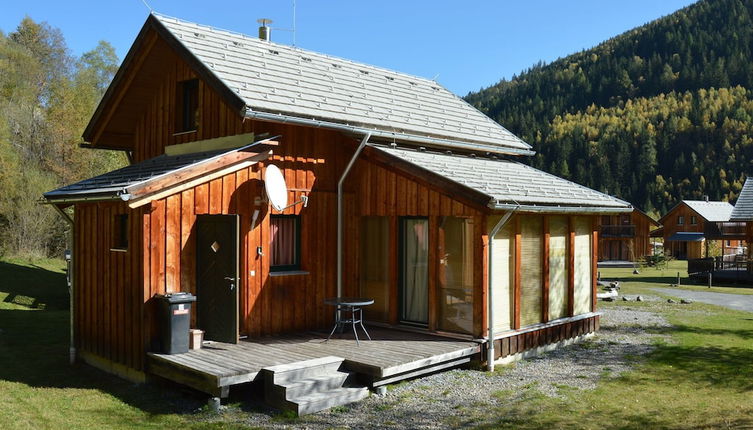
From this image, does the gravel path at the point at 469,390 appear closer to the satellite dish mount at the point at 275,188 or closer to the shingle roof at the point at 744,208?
the satellite dish mount at the point at 275,188

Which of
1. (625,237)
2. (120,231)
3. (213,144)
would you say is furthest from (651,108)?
(120,231)

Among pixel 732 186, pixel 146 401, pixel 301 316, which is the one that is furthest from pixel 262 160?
pixel 732 186

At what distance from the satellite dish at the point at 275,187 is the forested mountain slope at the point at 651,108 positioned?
91.7m

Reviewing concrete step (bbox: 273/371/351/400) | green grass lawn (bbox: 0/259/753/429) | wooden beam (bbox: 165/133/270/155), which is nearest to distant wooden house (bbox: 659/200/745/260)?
green grass lawn (bbox: 0/259/753/429)

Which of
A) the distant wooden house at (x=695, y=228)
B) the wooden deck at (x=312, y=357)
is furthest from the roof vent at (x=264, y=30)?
the distant wooden house at (x=695, y=228)

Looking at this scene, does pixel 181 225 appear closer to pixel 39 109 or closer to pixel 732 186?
pixel 39 109

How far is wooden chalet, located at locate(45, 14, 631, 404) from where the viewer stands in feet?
30.7

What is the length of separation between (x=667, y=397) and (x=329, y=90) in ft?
26.7

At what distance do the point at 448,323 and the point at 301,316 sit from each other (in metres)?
2.70

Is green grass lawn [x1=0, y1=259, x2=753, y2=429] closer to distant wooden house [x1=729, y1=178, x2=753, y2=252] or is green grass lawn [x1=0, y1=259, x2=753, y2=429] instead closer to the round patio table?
the round patio table

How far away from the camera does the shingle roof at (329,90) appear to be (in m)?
10.8

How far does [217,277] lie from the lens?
31.4ft

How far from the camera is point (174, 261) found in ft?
31.4

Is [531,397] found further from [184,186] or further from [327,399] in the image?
[184,186]
